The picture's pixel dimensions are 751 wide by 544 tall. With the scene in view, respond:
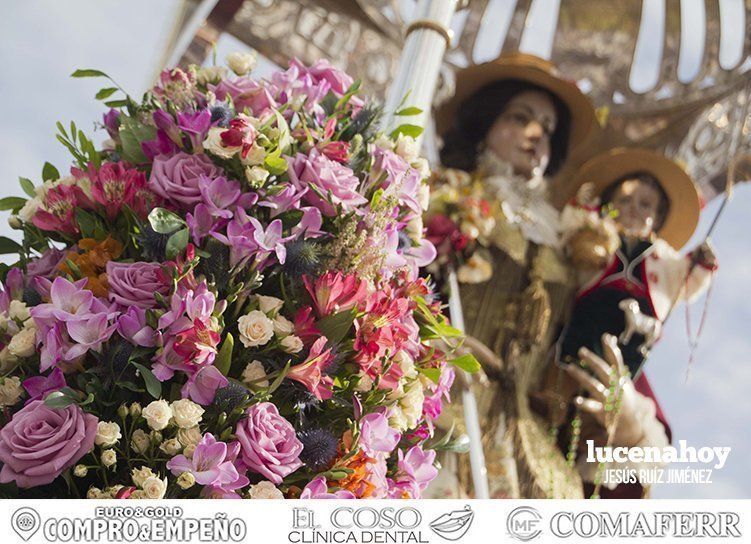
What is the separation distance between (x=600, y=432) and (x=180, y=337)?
331 cm

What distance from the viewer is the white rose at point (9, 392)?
1.29 meters

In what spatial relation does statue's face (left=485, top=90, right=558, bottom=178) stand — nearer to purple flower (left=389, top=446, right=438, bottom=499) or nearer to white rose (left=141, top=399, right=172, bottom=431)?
purple flower (left=389, top=446, right=438, bottom=499)

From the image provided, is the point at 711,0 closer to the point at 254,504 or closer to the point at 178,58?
the point at 178,58

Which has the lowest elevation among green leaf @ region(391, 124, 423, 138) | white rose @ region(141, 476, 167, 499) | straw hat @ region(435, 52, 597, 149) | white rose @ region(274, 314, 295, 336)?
white rose @ region(141, 476, 167, 499)

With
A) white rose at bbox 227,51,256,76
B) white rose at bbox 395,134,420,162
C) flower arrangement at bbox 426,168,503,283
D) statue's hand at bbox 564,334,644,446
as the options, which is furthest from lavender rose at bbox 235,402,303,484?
statue's hand at bbox 564,334,644,446

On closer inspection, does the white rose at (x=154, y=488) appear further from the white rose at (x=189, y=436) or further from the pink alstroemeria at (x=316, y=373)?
the pink alstroemeria at (x=316, y=373)

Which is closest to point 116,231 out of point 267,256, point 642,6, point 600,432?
point 267,256

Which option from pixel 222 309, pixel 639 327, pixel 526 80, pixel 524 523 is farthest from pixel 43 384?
pixel 526 80

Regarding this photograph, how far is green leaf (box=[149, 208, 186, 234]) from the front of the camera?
4.34 ft

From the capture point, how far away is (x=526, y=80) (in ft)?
16.4

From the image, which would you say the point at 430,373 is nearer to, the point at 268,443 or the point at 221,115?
the point at 268,443

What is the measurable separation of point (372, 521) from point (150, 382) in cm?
36

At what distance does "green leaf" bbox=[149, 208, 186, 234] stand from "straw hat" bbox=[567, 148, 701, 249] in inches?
157

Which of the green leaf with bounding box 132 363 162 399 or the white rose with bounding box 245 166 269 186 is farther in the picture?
the white rose with bounding box 245 166 269 186
